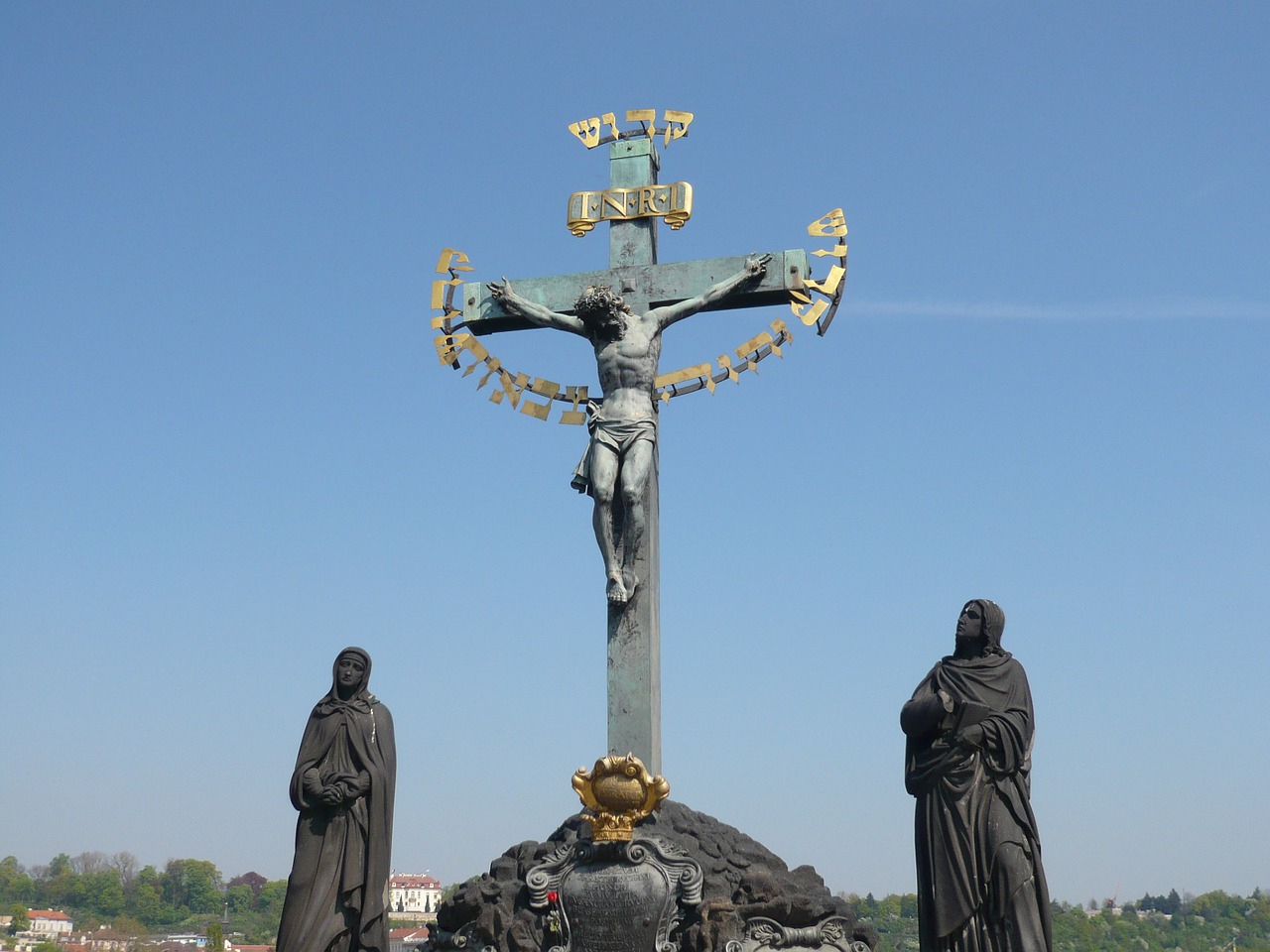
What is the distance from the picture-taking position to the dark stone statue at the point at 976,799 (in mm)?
7438

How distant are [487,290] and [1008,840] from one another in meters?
5.93

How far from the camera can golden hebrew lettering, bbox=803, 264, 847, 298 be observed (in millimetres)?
11062

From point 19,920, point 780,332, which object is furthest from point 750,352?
point 19,920

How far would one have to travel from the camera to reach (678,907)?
8.79 metres

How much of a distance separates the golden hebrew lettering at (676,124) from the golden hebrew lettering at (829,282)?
5.29ft

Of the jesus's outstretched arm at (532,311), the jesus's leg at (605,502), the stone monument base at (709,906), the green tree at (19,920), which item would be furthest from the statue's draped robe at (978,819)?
the green tree at (19,920)

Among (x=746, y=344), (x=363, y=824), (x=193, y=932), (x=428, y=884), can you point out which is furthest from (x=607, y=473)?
(x=193, y=932)

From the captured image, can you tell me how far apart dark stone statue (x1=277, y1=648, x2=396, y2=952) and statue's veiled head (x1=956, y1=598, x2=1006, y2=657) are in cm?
331

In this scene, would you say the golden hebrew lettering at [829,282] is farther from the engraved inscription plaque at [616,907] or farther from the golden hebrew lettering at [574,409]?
the engraved inscription plaque at [616,907]

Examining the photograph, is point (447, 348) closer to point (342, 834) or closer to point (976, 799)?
point (342, 834)

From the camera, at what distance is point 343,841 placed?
8.70 metres

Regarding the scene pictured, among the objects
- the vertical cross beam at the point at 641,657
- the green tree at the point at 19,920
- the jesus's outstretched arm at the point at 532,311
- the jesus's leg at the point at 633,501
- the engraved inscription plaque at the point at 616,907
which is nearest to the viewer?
the engraved inscription plaque at the point at 616,907

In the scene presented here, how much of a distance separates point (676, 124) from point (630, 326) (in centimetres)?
184

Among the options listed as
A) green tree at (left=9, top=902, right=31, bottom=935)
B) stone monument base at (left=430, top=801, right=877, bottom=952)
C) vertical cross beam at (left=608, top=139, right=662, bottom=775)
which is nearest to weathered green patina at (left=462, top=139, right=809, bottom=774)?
vertical cross beam at (left=608, top=139, right=662, bottom=775)
